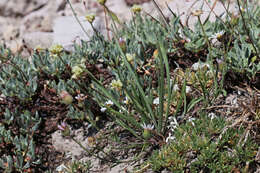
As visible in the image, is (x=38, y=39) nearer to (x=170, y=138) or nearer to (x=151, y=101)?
(x=151, y=101)

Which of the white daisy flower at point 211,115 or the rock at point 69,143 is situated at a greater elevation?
the white daisy flower at point 211,115

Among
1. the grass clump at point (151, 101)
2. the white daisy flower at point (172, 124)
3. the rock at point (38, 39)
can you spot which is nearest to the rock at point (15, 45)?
the rock at point (38, 39)

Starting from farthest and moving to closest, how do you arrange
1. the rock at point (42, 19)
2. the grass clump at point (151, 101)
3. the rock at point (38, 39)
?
the rock at point (42, 19)
the rock at point (38, 39)
the grass clump at point (151, 101)

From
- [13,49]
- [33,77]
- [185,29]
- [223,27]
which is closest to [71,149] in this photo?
[33,77]

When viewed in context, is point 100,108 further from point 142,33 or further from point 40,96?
point 142,33

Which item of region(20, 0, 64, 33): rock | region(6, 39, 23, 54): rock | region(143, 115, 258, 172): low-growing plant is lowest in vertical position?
region(143, 115, 258, 172): low-growing plant

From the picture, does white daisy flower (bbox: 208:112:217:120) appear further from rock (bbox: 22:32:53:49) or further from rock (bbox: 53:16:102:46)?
rock (bbox: 22:32:53:49)

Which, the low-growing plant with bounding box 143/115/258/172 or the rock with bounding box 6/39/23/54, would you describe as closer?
the low-growing plant with bounding box 143/115/258/172

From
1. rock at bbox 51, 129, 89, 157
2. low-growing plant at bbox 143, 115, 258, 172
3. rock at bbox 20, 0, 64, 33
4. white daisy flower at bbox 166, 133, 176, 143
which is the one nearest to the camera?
low-growing plant at bbox 143, 115, 258, 172

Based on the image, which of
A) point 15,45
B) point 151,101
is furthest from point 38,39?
point 151,101

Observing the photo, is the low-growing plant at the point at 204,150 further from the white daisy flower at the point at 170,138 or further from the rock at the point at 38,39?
the rock at the point at 38,39

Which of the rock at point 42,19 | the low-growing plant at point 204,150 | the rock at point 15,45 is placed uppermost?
the rock at point 42,19

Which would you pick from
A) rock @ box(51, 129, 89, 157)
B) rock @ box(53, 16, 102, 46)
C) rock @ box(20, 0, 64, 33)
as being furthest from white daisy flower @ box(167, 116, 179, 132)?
rock @ box(20, 0, 64, 33)
